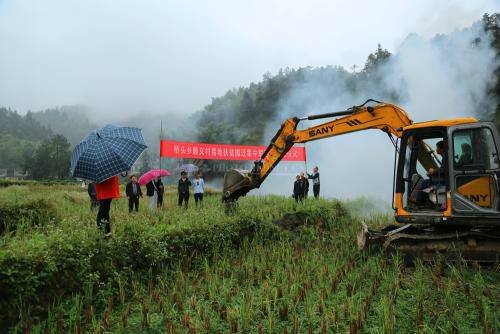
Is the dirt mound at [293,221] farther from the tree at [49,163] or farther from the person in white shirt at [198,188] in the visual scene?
the tree at [49,163]

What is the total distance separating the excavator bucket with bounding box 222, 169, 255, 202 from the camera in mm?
10398

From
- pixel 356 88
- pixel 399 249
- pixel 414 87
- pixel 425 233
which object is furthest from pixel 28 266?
pixel 356 88

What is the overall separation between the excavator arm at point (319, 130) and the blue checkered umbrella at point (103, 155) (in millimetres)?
4111

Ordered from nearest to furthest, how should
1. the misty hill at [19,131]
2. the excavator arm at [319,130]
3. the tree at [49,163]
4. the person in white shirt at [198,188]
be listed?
the excavator arm at [319,130] → the person in white shirt at [198,188] → the tree at [49,163] → the misty hill at [19,131]

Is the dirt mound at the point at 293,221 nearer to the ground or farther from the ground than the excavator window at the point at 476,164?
nearer to the ground

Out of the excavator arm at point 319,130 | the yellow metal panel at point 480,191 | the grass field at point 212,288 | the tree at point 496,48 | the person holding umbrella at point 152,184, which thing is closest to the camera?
the grass field at point 212,288

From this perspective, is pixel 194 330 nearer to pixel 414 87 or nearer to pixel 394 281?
pixel 394 281

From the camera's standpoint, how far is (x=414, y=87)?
26641 mm

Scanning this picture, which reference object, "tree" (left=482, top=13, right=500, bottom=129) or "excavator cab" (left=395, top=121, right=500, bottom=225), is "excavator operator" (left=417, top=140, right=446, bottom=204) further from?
"tree" (left=482, top=13, right=500, bottom=129)

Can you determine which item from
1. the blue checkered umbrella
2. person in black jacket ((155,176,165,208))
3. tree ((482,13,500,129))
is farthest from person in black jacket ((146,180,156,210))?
tree ((482,13,500,129))

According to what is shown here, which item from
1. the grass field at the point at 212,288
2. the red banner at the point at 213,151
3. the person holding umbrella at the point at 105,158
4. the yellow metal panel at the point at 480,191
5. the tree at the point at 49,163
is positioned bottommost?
the grass field at the point at 212,288

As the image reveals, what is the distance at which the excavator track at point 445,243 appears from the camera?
20.4 feet

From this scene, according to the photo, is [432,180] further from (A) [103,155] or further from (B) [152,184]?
(B) [152,184]

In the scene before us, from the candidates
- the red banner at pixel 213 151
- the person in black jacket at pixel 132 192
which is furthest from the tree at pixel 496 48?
the person in black jacket at pixel 132 192
